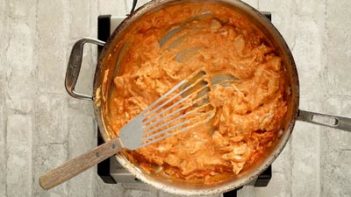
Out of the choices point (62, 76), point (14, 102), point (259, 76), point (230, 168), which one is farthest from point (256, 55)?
point (14, 102)

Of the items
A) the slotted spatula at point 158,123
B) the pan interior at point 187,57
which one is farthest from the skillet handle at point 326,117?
the slotted spatula at point 158,123

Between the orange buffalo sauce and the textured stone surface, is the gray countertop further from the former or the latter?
the orange buffalo sauce

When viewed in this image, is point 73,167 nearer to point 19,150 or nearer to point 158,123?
point 158,123

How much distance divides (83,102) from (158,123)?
1.04ft

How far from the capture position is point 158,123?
1053 millimetres

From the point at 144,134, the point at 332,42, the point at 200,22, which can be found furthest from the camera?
the point at 332,42

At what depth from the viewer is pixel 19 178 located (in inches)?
51.8

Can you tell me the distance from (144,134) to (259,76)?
0.87ft

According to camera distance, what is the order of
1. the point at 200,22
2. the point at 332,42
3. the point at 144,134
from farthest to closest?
the point at 332,42
the point at 200,22
the point at 144,134

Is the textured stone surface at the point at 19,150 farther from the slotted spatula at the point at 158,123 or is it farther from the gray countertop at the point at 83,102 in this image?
the slotted spatula at the point at 158,123

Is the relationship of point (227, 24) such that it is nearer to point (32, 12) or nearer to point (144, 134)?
point (144, 134)

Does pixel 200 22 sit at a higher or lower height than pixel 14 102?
higher

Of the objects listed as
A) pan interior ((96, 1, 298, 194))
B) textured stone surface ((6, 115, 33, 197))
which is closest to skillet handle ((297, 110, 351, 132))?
pan interior ((96, 1, 298, 194))

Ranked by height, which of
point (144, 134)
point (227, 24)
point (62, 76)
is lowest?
point (144, 134)
